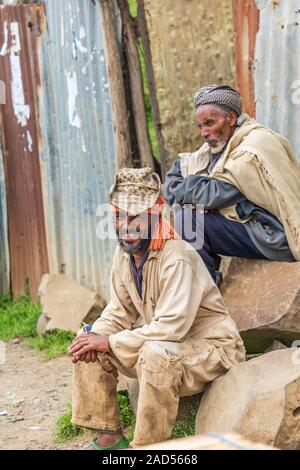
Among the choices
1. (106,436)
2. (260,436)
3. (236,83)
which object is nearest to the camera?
(260,436)

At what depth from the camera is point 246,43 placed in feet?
19.6

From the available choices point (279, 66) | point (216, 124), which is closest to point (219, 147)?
point (216, 124)

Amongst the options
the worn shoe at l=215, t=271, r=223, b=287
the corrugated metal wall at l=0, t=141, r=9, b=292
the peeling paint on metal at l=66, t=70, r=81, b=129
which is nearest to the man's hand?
the worn shoe at l=215, t=271, r=223, b=287

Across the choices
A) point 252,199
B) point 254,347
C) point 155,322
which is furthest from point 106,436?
point 252,199

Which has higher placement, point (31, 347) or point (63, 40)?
point (63, 40)

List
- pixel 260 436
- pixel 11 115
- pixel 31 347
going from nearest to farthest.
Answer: pixel 260 436 < pixel 31 347 < pixel 11 115

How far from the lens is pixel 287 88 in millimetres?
5727

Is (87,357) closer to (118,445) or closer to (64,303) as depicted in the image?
(118,445)

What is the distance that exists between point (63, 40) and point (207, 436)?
5022mm

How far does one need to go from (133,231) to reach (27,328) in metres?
3.25

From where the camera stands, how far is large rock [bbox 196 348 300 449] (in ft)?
14.2

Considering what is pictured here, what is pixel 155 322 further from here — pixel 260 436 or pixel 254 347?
pixel 254 347

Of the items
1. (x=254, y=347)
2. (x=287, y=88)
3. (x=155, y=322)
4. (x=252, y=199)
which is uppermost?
(x=287, y=88)

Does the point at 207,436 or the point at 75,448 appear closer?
the point at 207,436
